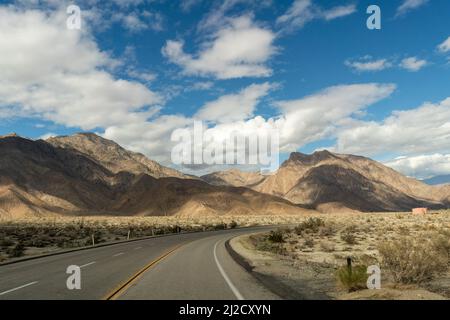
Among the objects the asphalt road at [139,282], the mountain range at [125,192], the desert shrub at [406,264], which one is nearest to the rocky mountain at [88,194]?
the mountain range at [125,192]

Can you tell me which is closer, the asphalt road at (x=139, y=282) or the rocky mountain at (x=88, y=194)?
the asphalt road at (x=139, y=282)

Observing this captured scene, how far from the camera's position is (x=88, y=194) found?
151m

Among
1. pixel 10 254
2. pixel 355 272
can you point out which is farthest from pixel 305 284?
pixel 10 254

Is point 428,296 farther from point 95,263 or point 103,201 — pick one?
point 103,201

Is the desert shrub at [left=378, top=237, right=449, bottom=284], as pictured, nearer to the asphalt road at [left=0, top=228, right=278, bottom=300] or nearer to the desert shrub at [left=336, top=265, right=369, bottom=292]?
the desert shrub at [left=336, top=265, right=369, bottom=292]

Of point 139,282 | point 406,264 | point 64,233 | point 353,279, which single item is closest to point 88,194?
point 64,233

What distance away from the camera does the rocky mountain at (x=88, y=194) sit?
424ft

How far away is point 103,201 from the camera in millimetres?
153125

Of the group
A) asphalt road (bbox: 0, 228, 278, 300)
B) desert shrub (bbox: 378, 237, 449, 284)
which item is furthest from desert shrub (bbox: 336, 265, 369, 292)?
asphalt road (bbox: 0, 228, 278, 300)

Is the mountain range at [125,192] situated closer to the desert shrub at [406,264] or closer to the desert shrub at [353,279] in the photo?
the desert shrub at [406,264]

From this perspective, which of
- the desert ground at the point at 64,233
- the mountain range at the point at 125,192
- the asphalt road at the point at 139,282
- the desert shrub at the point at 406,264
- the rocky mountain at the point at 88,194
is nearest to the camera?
the asphalt road at the point at 139,282

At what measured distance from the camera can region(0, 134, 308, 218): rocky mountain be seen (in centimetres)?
12912

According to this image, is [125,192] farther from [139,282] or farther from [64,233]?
[139,282]
